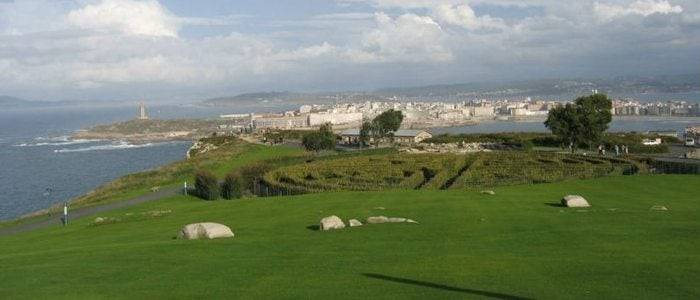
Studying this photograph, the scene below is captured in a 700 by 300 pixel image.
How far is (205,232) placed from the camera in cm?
1998

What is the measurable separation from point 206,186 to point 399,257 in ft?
89.4

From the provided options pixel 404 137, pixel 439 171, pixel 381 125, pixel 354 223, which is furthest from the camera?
pixel 404 137

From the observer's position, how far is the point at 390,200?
28.6 metres

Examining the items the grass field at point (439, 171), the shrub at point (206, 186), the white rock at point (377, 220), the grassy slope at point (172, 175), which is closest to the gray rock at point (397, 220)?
the white rock at point (377, 220)

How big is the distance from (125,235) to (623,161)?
1371 inches

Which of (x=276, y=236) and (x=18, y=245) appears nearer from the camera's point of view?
(x=276, y=236)

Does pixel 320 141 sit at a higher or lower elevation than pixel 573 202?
lower

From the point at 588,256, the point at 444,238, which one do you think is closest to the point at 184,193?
the point at 444,238

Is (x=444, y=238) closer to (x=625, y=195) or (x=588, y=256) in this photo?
(x=588, y=256)

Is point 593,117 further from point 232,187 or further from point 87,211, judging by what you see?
point 87,211

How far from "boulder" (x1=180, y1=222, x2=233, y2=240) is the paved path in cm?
1523

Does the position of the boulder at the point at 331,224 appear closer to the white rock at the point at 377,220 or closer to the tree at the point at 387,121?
the white rock at the point at 377,220

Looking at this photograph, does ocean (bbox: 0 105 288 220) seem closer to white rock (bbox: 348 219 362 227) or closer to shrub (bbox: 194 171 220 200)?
shrub (bbox: 194 171 220 200)

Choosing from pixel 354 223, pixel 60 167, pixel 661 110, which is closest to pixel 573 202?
pixel 354 223
